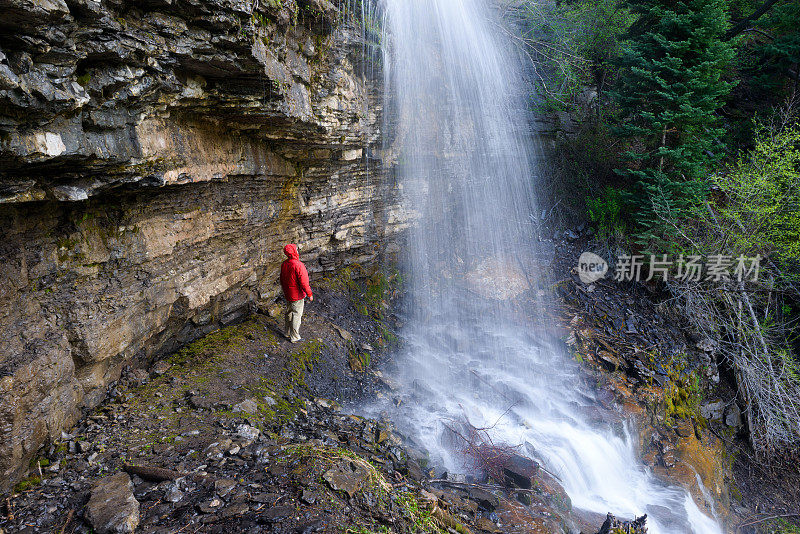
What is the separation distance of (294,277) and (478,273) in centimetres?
600

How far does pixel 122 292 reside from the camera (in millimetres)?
4566

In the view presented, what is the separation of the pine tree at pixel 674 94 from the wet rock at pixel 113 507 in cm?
1019

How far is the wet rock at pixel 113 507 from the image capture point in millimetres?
2934

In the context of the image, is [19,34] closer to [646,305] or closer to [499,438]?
[499,438]

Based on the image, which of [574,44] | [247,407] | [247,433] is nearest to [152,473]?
[247,433]

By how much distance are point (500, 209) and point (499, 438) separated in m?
7.17

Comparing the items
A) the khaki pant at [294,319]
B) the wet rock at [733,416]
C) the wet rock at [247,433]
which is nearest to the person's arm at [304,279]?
the khaki pant at [294,319]

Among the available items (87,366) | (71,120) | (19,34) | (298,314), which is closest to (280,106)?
(71,120)

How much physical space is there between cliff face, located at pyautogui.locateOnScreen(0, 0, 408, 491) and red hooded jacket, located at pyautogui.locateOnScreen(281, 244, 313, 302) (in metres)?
0.73

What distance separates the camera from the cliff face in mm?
3035

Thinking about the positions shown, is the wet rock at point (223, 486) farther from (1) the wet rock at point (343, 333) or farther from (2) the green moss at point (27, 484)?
(1) the wet rock at point (343, 333)

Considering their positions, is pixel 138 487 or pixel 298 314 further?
pixel 298 314

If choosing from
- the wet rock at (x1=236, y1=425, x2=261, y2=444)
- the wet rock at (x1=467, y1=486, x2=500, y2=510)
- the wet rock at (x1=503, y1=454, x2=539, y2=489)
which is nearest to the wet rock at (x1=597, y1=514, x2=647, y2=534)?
the wet rock at (x1=503, y1=454, x2=539, y2=489)

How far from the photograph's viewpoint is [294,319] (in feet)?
22.1
